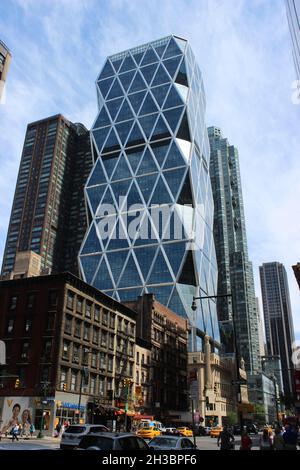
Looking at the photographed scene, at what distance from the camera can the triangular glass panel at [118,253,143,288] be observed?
15050 cm

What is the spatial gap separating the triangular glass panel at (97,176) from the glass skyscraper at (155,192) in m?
0.42

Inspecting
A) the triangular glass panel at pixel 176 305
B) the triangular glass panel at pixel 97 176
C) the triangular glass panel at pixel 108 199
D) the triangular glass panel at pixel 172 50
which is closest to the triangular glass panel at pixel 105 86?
the triangular glass panel at pixel 172 50

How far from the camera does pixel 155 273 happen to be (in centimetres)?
14888

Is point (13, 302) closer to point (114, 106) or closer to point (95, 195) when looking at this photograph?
point (95, 195)

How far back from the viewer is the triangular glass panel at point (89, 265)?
15862 cm

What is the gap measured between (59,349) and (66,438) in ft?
100

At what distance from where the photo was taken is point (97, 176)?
569 ft

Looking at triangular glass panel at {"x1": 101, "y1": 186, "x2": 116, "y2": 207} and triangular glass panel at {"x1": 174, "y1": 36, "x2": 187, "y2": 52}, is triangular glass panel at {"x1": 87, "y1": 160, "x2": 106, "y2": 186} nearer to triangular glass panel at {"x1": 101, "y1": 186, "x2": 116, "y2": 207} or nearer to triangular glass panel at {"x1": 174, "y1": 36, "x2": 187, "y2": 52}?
triangular glass panel at {"x1": 101, "y1": 186, "x2": 116, "y2": 207}

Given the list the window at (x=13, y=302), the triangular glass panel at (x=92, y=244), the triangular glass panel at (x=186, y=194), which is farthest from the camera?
the triangular glass panel at (x=92, y=244)

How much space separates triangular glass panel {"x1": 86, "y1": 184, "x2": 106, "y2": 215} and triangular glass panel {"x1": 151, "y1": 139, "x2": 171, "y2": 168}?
23302mm

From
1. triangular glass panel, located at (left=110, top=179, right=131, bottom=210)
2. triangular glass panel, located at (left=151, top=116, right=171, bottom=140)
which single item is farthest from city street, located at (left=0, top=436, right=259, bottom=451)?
triangular glass panel, located at (left=151, top=116, right=171, bottom=140)

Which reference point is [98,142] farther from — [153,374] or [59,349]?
[59,349]

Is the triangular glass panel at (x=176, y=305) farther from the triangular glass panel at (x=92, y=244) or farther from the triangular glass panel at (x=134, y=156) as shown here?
the triangular glass panel at (x=134, y=156)
